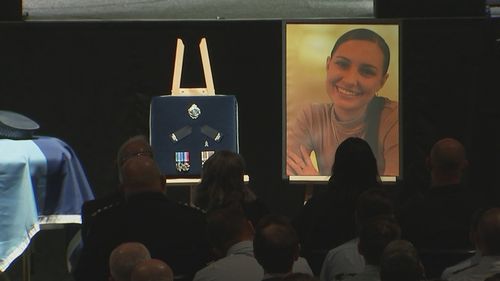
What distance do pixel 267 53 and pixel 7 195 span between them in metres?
2.53

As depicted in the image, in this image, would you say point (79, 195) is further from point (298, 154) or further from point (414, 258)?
point (414, 258)

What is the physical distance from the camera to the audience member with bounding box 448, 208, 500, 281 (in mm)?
4070

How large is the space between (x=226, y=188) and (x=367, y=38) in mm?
2816

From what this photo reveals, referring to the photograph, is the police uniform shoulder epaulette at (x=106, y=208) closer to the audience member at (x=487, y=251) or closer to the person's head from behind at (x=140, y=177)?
the person's head from behind at (x=140, y=177)

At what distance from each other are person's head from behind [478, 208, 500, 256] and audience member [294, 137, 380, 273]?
2.68ft

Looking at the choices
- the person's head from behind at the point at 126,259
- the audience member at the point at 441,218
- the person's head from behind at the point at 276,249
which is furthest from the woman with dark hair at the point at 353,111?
the person's head from behind at the point at 126,259

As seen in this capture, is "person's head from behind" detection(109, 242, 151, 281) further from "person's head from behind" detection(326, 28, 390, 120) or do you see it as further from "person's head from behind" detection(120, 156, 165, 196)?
"person's head from behind" detection(326, 28, 390, 120)

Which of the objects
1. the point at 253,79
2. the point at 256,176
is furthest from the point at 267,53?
the point at 256,176

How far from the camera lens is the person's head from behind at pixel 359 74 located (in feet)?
24.3

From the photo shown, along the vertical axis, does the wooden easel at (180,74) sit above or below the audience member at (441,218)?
above

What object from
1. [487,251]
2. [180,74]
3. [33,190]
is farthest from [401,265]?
[180,74]

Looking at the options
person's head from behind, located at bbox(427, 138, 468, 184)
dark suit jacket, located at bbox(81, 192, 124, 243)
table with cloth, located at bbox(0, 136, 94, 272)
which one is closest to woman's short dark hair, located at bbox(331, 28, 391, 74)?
table with cloth, located at bbox(0, 136, 94, 272)

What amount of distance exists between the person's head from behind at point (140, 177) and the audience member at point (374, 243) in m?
0.87

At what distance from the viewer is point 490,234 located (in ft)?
13.5
